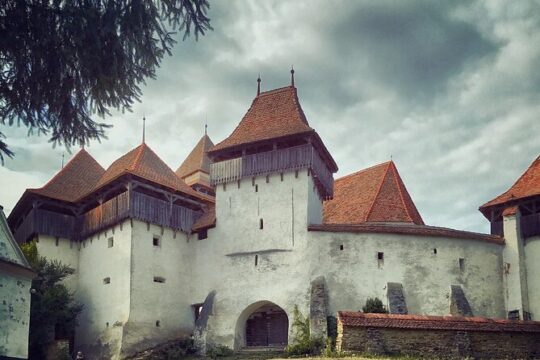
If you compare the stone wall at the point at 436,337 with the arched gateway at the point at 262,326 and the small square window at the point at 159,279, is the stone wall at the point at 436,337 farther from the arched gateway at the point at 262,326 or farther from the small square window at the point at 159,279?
the small square window at the point at 159,279

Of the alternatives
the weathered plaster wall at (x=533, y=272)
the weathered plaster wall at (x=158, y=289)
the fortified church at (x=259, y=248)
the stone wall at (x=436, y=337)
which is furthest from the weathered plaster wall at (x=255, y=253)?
the weathered plaster wall at (x=533, y=272)

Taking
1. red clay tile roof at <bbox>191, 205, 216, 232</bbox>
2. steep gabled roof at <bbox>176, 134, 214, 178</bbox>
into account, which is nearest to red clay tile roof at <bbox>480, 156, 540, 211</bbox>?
red clay tile roof at <bbox>191, 205, 216, 232</bbox>

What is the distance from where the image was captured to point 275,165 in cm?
3125

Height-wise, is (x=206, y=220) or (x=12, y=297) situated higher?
(x=206, y=220)

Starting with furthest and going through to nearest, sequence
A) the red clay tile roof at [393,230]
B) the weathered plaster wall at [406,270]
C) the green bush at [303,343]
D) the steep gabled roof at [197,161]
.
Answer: the steep gabled roof at [197,161] → the red clay tile roof at [393,230] → the weathered plaster wall at [406,270] → the green bush at [303,343]

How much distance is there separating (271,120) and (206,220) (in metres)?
5.17

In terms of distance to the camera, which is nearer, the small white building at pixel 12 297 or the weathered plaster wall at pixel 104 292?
the small white building at pixel 12 297

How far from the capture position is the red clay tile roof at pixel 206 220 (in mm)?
32438

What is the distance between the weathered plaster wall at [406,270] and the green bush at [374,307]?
468 mm

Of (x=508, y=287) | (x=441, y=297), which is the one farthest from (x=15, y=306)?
(x=508, y=287)

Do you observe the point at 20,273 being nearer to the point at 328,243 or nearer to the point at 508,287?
the point at 328,243

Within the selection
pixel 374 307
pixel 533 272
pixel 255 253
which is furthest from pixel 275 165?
pixel 533 272

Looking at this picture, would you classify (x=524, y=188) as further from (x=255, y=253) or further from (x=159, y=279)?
(x=159, y=279)

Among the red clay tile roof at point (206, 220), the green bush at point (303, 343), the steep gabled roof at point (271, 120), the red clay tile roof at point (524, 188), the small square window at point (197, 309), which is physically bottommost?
the green bush at point (303, 343)
